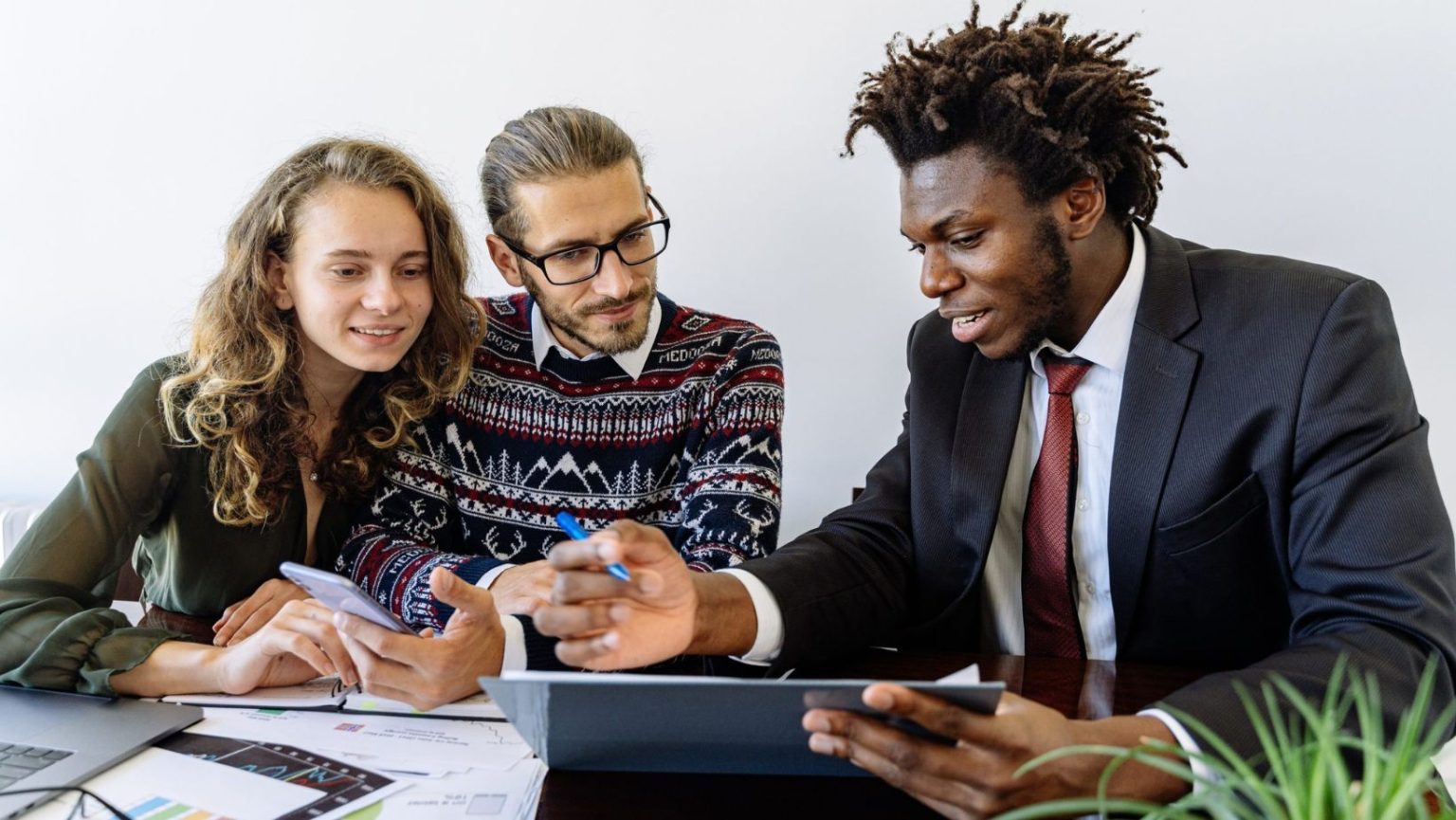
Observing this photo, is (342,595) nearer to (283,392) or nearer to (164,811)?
(164,811)

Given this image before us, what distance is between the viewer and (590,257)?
1.93 meters

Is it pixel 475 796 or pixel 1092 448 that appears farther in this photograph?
pixel 1092 448

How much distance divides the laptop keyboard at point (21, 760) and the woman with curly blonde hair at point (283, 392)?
42 centimetres

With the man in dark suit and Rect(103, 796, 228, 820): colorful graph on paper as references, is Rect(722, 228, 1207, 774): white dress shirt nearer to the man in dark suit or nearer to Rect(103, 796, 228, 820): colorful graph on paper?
the man in dark suit

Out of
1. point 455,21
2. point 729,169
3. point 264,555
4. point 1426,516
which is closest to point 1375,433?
point 1426,516

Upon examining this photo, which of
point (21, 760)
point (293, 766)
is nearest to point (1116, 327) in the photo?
point (293, 766)

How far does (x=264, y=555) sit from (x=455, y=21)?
3.85 feet

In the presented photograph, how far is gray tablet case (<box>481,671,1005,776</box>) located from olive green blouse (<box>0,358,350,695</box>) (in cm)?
62

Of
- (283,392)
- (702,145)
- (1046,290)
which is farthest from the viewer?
(702,145)

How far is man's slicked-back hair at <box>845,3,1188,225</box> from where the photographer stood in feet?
5.34

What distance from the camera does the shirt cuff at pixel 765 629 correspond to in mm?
1483

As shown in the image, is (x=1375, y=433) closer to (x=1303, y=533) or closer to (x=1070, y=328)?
(x=1303, y=533)

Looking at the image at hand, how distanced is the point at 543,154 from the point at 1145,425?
1015 mm

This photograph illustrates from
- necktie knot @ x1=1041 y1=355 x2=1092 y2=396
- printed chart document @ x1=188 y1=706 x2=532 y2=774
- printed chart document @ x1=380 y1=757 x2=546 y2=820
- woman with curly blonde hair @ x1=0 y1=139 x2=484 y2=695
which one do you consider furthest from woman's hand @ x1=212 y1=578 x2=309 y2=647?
necktie knot @ x1=1041 y1=355 x2=1092 y2=396
